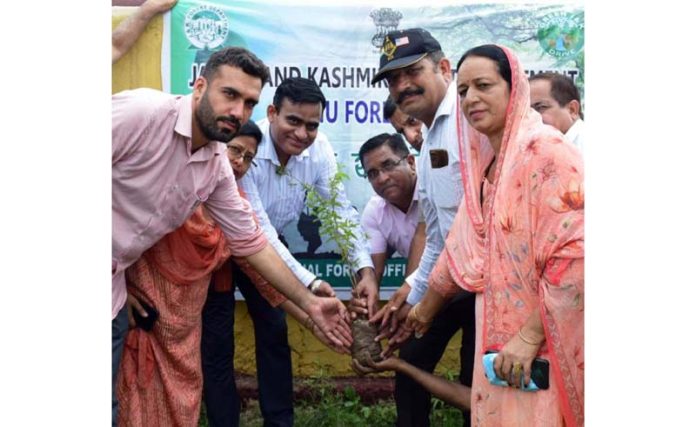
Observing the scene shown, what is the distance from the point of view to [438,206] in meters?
3.94

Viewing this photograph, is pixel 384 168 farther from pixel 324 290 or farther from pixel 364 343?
pixel 364 343

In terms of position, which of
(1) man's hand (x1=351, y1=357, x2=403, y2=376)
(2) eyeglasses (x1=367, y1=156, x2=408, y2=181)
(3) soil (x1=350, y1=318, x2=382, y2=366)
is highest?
(2) eyeglasses (x1=367, y1=156, x2=408, y2=181)

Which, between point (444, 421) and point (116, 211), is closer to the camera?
point (116, 211)

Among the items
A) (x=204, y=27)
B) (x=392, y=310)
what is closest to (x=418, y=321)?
(x=392, y=310)

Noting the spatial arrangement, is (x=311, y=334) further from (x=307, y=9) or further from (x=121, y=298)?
(x=307, y=9)

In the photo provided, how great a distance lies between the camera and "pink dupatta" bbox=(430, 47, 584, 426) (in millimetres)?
3268

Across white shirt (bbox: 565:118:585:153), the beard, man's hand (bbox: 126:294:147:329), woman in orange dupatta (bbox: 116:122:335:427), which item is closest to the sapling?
woman in orange dupatta (bbox: 116:122:335:427)

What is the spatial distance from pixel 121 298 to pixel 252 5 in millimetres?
1188

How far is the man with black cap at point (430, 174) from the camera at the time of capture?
387 cm

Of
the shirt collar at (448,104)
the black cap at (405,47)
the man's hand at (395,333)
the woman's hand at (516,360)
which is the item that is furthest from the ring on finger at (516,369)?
the black cap at (405,47)

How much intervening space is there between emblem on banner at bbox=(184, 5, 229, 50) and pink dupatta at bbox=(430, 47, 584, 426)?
1.04 m

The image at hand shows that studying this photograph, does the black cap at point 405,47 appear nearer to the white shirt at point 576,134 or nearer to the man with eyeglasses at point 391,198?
the man with eyeglasses at point 391,198

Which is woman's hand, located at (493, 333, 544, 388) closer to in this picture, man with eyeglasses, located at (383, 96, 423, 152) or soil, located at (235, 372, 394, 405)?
soil, located at (235, 372, 394, 405)

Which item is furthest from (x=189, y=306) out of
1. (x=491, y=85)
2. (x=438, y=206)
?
(x=491, y=85)
